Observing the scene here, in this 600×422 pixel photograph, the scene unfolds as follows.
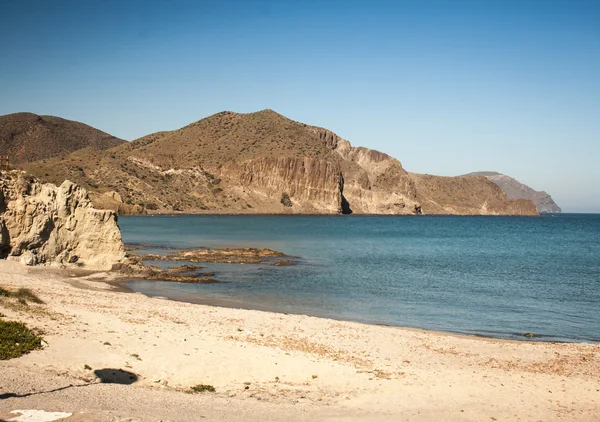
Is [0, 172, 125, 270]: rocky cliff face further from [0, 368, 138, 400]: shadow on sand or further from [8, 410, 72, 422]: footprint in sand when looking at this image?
[8, 410, 72, 422]: footprint in sand

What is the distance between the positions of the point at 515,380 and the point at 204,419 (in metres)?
8.67

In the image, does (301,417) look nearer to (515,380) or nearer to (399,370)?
(399,370)

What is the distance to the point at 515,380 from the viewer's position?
13.8 meters

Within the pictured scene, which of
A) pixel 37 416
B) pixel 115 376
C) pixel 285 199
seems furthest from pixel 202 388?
pixel 285 199

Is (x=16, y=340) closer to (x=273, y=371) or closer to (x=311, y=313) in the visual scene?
(x=273, y=371)

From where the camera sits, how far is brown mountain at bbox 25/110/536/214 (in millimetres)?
143000

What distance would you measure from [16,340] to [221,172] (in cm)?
14841

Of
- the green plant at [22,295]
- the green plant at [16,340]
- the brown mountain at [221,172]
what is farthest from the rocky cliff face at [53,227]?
the brown mountain at [221,172]

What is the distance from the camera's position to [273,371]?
517 inches

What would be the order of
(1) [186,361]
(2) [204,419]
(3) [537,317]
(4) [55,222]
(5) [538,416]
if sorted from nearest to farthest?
(2) [204,419] → (5) [538,416] → (1) [186,361] → (3) [537,317] → (4) [55,222]

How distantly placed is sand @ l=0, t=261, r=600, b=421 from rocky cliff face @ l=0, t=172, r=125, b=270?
10.8m

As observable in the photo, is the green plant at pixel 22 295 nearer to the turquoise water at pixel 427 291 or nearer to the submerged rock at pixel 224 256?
the turquoise water at pixel 427 291

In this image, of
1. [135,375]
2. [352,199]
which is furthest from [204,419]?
[352,199]

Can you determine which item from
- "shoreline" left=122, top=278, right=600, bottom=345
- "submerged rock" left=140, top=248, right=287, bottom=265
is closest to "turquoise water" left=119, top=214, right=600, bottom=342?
"shoreline" left=122, top=278, right=600, bottom=345
